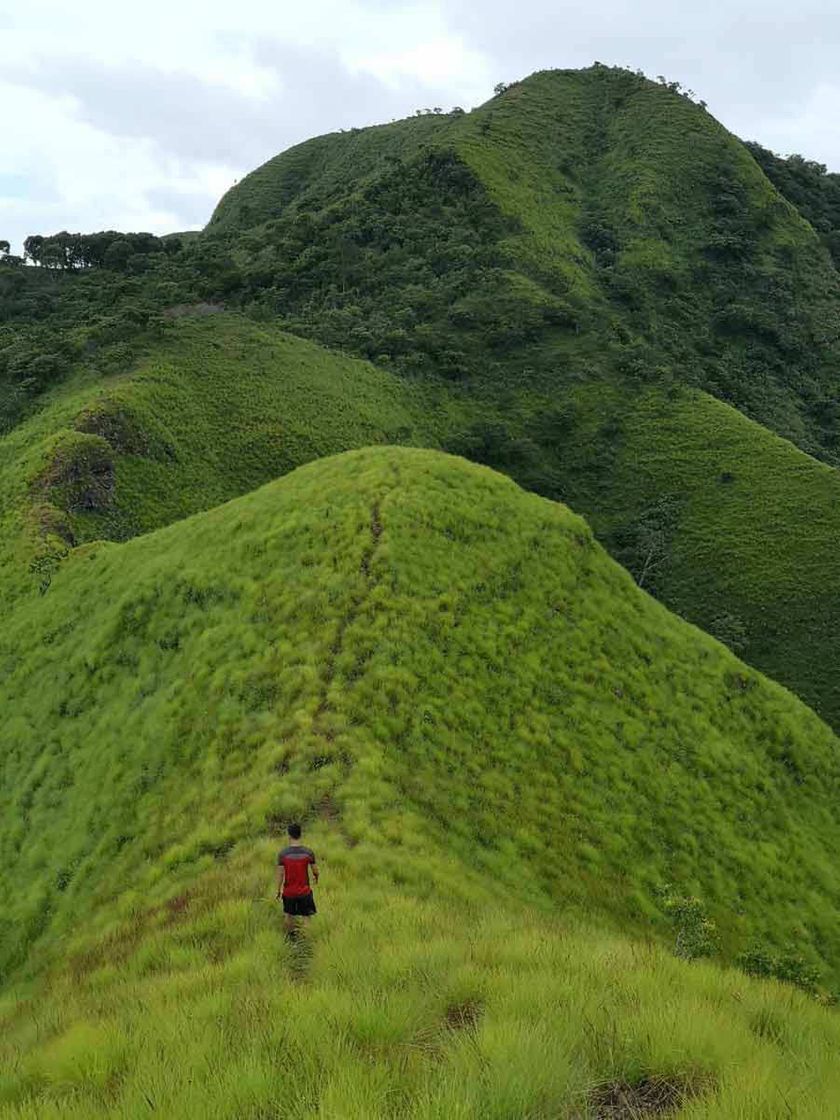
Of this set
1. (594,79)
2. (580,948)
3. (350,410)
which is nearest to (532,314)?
(350,410)

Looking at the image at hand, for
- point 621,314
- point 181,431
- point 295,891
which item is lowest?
point 295,891

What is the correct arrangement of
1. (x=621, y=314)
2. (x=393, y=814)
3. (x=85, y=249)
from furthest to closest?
1. (x=85, y=249)
2. (x=621, y=314)
3. (x=393, y=814)

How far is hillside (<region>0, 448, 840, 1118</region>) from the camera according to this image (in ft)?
21.5

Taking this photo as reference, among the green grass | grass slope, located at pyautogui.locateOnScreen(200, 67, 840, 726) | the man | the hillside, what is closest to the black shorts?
the man

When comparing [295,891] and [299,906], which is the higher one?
[295,891]

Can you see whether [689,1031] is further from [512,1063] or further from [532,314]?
[532,314]

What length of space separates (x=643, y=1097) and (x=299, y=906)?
665 centimetres

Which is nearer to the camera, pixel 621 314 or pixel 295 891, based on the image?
pixel 295 891

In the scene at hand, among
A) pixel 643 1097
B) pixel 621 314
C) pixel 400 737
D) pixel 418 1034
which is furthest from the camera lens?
pixel 621 314

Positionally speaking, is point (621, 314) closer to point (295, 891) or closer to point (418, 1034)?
point (295, 891)

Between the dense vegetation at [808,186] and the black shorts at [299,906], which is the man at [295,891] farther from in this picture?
the dense vegetation at [808,186]

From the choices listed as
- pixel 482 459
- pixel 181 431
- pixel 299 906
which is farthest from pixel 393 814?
pixel 482 459

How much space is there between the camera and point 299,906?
37.7ft

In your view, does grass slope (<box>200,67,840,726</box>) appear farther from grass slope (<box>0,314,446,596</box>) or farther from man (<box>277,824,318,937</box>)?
man (<box>277,824,318,937</box>)
